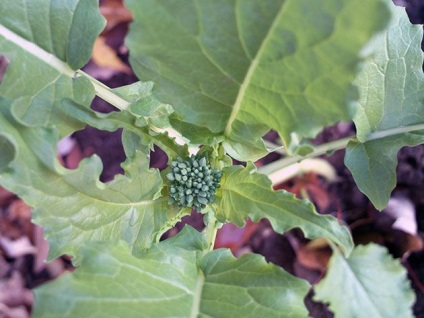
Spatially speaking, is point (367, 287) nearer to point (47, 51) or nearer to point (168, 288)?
point (168, 288)

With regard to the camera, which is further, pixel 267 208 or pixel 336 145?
pixel 336 145

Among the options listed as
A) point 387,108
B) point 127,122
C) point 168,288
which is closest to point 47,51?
point 127,122

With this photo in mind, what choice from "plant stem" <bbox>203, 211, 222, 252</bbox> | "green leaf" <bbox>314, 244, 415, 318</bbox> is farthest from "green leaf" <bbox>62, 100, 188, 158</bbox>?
"green leaf" <bbox>314, 244, 415, 318</bbox>

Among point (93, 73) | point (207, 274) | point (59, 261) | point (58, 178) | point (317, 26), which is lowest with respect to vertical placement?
point (59, 261)

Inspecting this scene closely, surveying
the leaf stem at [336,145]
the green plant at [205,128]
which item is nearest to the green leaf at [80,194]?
Result: the green plant at [205,128]

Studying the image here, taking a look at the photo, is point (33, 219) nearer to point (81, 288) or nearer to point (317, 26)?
point (81, 288)

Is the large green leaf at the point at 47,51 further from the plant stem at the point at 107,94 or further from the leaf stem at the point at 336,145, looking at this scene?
the leaf stem at the point at 336,145

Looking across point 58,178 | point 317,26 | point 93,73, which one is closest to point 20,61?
point 58,178
